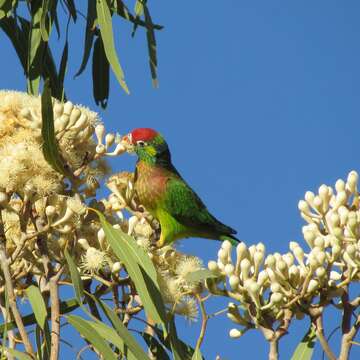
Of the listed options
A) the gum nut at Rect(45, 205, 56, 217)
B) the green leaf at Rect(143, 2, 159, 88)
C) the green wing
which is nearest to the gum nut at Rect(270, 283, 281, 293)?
the gum nut at Rect(45, 205, 56, 217)

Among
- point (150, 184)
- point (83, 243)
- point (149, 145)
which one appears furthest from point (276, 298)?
point (149, 145)

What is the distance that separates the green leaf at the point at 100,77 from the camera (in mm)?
4336

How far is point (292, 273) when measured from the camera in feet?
8.39

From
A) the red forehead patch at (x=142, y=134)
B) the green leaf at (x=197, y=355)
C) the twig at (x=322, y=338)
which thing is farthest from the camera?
the red forehead patch at (x=142, y=134)

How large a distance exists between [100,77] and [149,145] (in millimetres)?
711

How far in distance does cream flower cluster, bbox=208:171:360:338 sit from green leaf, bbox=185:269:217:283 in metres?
0.02

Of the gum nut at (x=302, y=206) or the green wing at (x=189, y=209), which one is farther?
the green wing at (x=189, y=209)

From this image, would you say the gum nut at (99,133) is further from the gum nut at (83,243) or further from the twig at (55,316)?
the twig at (55,316)

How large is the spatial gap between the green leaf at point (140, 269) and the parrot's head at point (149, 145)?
92 centimetres

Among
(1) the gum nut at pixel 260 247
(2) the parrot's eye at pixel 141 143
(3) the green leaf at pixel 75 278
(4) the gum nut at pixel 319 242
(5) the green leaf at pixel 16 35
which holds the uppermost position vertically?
(5) the green leaf at pixel 16 35

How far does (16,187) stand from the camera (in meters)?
2.70

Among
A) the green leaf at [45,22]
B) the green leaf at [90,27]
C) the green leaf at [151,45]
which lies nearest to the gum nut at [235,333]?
the green leaf at [151,45]

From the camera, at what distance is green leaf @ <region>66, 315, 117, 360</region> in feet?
8.74

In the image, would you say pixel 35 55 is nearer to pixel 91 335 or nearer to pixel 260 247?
pixel 91 335
